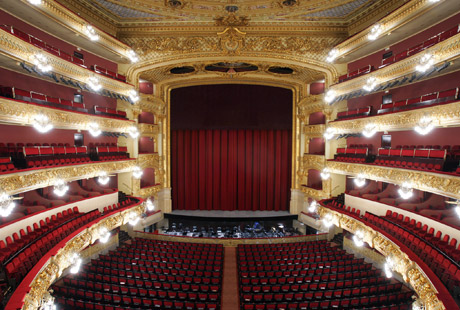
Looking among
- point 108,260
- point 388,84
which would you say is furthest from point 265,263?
point 388,84

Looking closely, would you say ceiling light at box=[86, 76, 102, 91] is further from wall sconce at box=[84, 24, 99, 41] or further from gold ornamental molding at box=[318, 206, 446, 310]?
gold ornamental molding at box=[318, 206, 446, 310]

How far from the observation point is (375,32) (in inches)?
453

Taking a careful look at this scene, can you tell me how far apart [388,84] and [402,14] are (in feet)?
9.47

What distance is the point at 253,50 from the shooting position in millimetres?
14695

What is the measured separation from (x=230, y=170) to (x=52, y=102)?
11662 millimetres

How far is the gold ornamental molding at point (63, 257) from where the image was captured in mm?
6089

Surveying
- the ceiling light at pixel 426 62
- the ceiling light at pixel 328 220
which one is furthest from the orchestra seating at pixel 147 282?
the ceiling light at pixel 426 62

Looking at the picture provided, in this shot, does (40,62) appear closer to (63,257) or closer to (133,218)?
(63,257)

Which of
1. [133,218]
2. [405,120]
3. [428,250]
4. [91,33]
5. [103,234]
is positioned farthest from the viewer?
[133,218]

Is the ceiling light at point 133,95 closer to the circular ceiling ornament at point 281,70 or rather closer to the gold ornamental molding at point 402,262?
the circular ceiling ornament at point 281,70

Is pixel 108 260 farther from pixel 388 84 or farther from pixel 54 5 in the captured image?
pixel 388 84

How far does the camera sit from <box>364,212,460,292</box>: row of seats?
23.0 ft

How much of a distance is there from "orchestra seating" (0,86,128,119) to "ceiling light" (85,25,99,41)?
3190 millimetres

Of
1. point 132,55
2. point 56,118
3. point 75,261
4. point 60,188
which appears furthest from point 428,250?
point 132,55
